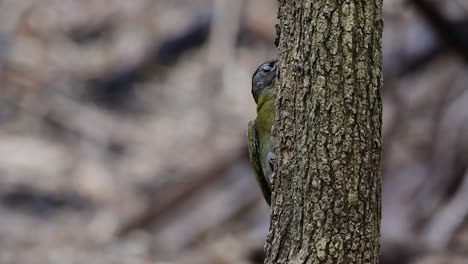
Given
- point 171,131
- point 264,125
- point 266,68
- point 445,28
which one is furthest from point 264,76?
point 171,131

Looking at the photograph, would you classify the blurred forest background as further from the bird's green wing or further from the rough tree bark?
the rough tree bark

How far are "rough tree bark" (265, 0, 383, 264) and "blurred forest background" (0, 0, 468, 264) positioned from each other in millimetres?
4724

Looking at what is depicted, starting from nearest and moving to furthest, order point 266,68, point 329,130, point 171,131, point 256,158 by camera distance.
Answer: point 329,130, point 266,68, point 256,158, point 171,131

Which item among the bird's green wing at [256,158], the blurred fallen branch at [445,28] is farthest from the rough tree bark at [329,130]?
the blurred fallen branch at [445,28]

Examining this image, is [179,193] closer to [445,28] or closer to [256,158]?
[445,28]

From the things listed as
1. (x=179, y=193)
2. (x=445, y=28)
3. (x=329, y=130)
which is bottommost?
(x=329, y=130)

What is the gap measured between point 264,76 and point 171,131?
21.9 feet

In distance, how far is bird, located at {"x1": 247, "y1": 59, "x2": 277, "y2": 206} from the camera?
12.9ft

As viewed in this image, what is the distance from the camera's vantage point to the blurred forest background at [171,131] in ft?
26.7

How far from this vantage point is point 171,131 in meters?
10.6

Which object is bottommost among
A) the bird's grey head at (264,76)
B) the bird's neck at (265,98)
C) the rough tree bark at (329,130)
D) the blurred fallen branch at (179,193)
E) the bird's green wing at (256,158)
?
the rough tree bark at (329,130)

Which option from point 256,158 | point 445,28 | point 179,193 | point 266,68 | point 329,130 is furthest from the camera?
point 179,193

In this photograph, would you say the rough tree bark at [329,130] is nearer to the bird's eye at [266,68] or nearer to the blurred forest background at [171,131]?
the bird's eye at [266,68]

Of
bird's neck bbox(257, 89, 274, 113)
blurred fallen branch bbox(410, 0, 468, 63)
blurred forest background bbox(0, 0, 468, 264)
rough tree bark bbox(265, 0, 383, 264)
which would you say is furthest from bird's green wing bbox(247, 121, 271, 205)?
blurred fallen branch bbox(410, 0, 468, 63)
